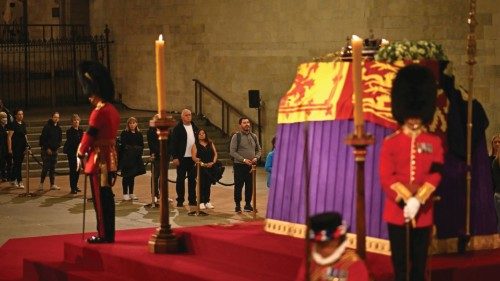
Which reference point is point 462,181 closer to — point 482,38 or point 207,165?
point 207,165

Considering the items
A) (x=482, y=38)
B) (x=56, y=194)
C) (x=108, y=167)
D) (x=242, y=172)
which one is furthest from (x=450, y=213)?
(x=56, y=194)

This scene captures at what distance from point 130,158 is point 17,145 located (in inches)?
135

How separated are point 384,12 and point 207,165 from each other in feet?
18.3

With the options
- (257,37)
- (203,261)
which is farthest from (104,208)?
(257,37)

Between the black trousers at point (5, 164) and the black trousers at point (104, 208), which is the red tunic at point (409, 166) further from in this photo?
the black trousers at point (5, 164)

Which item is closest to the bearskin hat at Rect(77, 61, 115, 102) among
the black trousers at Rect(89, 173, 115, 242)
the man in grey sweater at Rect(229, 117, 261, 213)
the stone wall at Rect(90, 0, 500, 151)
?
the black trousers at Rect(89, 173, 115, 242)

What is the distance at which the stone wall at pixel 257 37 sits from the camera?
61.7 feet

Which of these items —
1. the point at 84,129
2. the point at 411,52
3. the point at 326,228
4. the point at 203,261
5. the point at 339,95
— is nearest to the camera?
the point at 326,228

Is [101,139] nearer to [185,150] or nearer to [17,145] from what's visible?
[185,150]

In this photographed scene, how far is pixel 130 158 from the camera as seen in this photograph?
57.0 feet

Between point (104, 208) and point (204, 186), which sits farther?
point (204, 186)

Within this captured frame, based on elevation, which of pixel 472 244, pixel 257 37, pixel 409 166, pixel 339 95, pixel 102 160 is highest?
pixel 257 37

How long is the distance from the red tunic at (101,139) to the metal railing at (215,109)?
13.5m

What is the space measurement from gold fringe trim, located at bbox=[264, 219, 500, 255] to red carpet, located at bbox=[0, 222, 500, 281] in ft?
0.32
